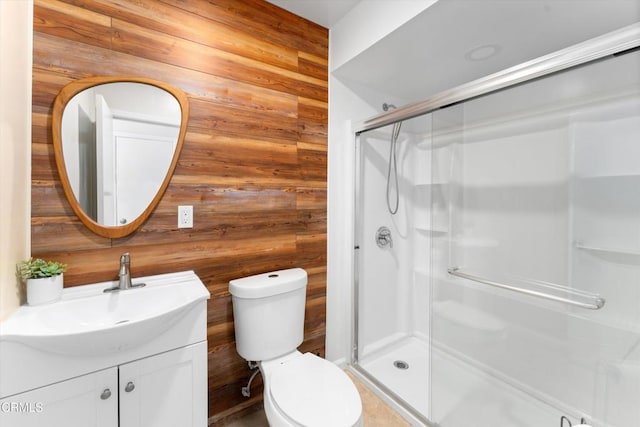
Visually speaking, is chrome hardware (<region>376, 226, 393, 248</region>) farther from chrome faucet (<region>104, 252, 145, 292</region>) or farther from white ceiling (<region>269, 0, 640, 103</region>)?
chrome faucet (<region>104, 252, 145, 292</region>)

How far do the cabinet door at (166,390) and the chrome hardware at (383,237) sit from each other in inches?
58.3

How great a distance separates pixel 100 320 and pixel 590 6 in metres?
2.54

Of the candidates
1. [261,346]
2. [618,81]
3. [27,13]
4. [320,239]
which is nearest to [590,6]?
[618,81]

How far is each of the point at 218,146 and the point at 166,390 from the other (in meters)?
1.15

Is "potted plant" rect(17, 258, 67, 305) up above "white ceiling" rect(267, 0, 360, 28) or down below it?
below

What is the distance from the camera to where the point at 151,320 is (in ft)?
3.14

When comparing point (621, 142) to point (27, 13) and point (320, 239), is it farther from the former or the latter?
point (27, 13)

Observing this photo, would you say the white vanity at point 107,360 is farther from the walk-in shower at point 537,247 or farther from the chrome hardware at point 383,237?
the chrome hardware at point 383,237

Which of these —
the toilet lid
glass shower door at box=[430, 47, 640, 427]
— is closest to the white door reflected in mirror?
the toilet lid

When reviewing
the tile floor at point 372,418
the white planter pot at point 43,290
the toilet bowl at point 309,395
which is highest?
the white planter pot at point 43,290

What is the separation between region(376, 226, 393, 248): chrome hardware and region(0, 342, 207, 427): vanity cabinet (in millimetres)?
1478

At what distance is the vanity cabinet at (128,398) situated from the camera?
2.84 feet

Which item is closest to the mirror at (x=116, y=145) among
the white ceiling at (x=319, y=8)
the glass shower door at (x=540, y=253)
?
the white ceiling at (x=319, y=8)

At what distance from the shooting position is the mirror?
1180 mm
